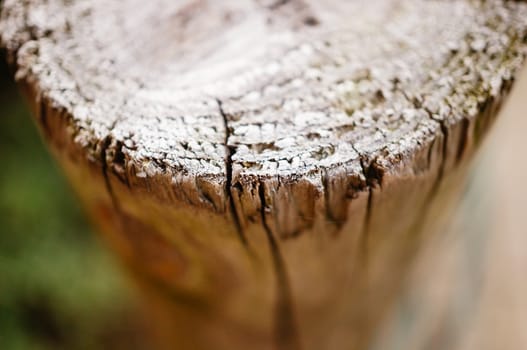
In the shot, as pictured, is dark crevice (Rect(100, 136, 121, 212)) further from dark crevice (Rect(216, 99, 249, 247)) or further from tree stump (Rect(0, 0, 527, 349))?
dark crevice (Rect(216, 99, 249, 247))

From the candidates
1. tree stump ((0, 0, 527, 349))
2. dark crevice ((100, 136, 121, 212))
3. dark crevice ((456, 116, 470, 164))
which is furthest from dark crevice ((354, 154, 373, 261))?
dark crevice ((100, 136, 121, 212))

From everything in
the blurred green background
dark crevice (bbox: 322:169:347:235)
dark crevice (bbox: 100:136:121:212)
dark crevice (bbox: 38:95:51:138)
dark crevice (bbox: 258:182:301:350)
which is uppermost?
dark crevice (bbox: 38:95:51:138)

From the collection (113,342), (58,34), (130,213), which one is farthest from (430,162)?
(113,342)

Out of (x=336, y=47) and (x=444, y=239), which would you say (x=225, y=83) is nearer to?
(x=336, y=47)

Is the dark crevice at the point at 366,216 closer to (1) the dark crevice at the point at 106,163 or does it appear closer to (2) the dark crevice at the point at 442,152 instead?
(2) the dark crevice at the point at 442,152

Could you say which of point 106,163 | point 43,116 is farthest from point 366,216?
point 43,116

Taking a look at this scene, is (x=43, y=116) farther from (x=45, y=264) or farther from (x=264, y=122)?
(x=45, y=264)

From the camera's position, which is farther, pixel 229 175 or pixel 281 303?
pixel 281 303
